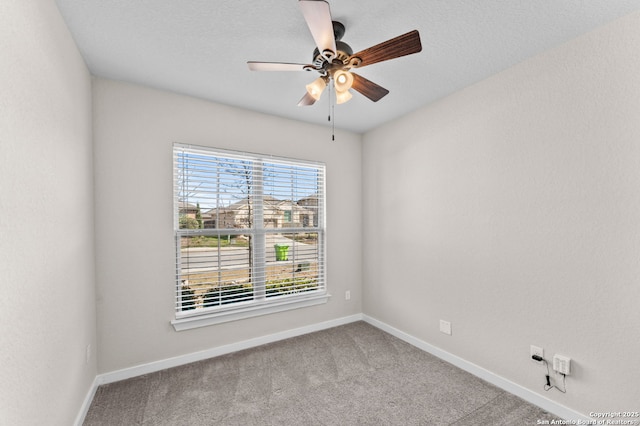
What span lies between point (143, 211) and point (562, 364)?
3362 mm

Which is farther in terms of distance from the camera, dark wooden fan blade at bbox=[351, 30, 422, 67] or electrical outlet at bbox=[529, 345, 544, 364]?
electrical outlet at bbox=[529, 345, 544, 364]

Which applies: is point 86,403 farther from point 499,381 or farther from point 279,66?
point 499,381

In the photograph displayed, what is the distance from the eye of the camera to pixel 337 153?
11.6 ft

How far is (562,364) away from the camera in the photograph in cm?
187

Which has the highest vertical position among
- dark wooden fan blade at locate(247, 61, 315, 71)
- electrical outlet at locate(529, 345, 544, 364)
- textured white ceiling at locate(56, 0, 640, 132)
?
textured white ceiling at locate(56, 0, 640, 132)

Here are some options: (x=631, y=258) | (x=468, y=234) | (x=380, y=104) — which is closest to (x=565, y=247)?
(x=631, y=258)

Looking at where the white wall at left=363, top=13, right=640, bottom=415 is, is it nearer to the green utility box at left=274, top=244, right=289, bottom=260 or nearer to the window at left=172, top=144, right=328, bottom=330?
the window at left=172, top=144, right=328, bottom=330

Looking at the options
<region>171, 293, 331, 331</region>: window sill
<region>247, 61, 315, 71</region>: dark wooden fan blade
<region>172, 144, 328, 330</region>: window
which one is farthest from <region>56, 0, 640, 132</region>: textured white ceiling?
<region>171, 293, 331, 331</region>: window sill

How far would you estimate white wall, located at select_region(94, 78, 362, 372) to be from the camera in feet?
7.51

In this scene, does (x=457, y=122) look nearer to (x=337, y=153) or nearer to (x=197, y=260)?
(x=337, y=153)

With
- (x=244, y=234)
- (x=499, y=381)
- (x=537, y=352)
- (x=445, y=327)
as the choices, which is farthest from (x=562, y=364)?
(x=244, y=234)

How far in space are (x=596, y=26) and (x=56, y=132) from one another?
319cm

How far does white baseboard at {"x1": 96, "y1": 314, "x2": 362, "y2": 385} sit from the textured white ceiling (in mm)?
2419

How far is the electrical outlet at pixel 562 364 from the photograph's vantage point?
6.05ft
